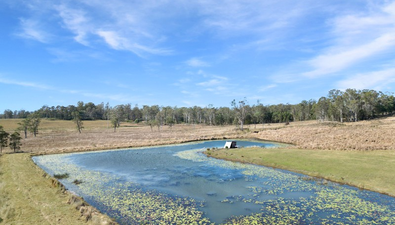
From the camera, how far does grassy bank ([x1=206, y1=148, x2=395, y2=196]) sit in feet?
73.5

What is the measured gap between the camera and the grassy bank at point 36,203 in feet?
48.5

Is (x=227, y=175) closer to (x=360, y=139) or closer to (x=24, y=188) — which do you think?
(x=24, y=188)

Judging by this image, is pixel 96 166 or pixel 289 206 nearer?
pixel 289 206

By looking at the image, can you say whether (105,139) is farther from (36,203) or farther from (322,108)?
(322,108)

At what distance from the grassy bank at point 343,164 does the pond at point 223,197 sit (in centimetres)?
154

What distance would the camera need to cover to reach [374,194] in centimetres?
2017

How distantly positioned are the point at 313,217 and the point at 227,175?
13.0m

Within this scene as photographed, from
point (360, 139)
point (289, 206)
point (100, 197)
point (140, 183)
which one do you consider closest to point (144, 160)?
point (140, 183)

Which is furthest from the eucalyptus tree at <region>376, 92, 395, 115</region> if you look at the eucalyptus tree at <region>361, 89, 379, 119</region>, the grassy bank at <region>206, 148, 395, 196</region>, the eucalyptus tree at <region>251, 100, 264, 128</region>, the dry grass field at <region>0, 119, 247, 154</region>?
the grassy bank at <region>206, 148, 395, 196</region>

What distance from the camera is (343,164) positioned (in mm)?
28172

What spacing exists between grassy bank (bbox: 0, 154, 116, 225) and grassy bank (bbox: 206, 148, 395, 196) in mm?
22379

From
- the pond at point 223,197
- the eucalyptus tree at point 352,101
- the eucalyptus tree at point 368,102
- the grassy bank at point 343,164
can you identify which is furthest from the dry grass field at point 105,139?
the eucalyptus tree at point 368,102

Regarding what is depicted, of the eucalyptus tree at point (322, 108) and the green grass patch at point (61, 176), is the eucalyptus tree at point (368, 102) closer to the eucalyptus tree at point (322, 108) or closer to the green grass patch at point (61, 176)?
the eucalyptus tree at point (322, 108)

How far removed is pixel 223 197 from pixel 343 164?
16670 mm
